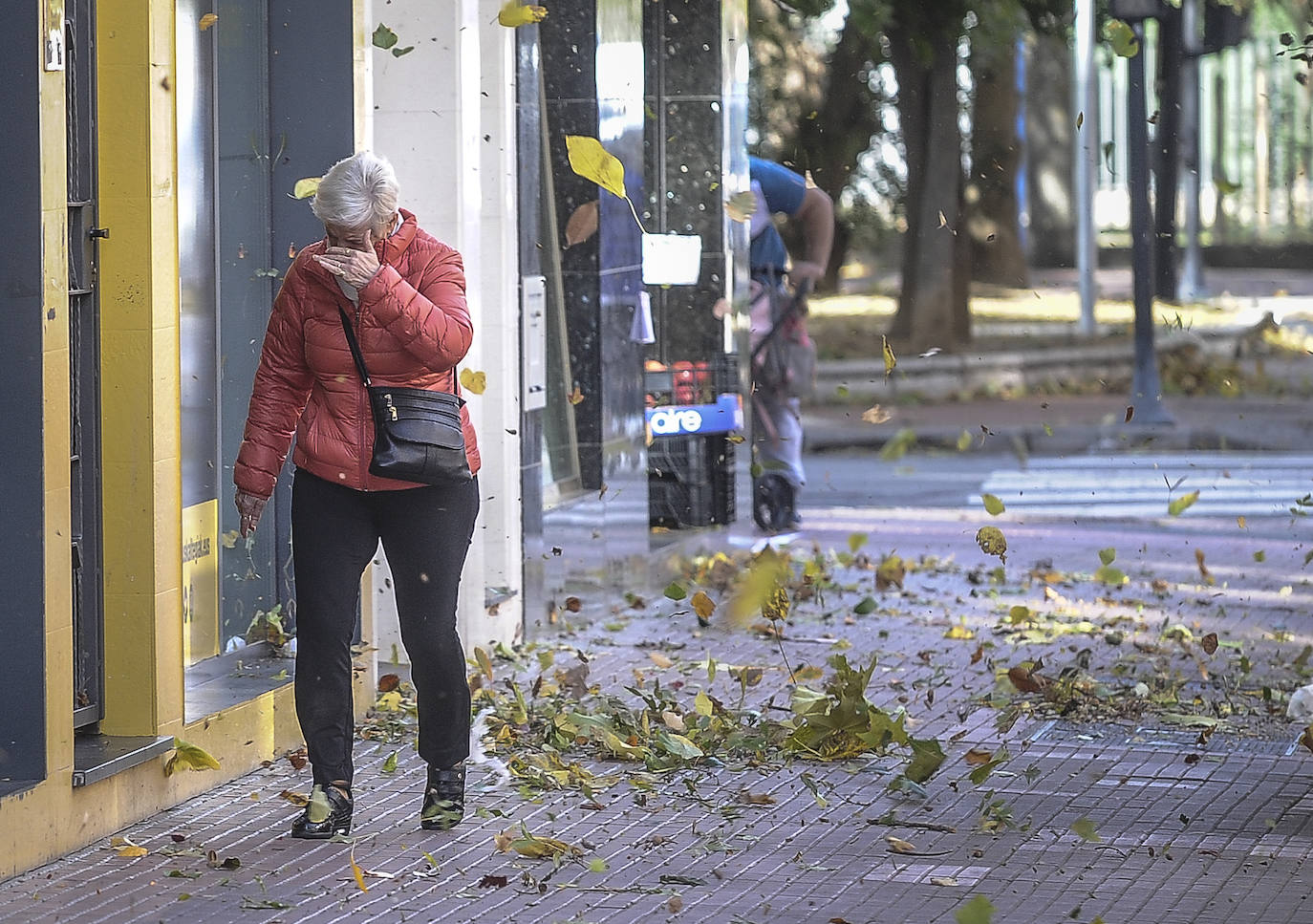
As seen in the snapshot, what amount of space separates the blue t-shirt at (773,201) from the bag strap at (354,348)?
5.77 metres

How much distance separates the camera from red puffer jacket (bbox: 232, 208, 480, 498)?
17.8 feet

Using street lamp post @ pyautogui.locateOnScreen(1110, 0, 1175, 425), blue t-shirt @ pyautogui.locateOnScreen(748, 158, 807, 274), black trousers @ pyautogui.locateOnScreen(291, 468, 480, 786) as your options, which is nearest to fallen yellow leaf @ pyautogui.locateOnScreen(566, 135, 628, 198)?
blue t-shirt @ pyautogui.locateOnScreen(748, 158, 807, 274)

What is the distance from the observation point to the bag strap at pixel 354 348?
546 centimetres

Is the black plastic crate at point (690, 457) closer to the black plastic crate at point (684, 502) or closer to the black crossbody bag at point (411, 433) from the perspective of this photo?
the black plastic crate at point (684, 502)

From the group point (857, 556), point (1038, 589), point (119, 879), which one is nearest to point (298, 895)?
point (119, 879)

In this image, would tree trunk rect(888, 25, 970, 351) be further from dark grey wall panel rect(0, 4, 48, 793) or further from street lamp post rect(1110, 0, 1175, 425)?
dark grey wall panel rect(0, 4, 48, 793)

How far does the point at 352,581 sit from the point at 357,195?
1094 millimetres

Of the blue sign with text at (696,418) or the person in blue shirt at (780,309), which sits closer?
the blue sign with text at (696,418)

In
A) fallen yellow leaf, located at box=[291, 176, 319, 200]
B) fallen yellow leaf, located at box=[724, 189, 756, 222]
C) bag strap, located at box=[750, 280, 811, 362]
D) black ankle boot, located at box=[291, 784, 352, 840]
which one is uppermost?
fallen yellow leaf, located at box=[724, 189, 756, 222]

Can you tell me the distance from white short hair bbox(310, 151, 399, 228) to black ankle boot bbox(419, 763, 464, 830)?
5.31 ft

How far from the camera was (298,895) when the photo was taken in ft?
16.7

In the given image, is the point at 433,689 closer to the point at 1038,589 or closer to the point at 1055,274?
the point at 1038,589

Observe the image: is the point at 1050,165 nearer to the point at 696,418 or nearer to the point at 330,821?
the point at 696,418

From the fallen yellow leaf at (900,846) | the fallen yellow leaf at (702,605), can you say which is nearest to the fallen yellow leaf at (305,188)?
the fallen yellow leaf at (702,605)
